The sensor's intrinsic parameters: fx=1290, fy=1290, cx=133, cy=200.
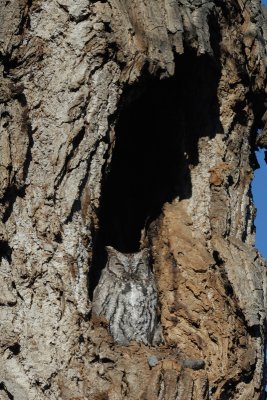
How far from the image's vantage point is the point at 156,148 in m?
6.63

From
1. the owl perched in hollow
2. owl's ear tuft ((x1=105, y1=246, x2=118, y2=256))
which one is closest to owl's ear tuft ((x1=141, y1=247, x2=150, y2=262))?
the owl perched in hollow

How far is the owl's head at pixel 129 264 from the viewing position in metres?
6.31

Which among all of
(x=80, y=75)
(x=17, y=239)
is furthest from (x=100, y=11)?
(x=17, y=239)

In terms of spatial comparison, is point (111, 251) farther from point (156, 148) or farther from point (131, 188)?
point (156, 148)

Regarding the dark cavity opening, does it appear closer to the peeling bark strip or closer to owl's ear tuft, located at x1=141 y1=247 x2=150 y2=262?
the peeling bark strip

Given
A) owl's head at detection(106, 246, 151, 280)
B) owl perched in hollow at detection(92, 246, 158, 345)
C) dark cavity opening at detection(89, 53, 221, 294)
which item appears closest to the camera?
owl perched in hollow at detection(92, 246, 158, 345)

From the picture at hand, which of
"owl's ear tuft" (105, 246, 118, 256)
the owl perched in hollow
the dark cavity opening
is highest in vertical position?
the dark cavity opening

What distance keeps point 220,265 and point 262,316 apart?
328mm

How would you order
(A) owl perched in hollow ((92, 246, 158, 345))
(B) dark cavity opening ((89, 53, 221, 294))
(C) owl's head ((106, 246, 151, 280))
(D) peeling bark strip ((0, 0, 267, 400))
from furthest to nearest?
(B) dark cavity opening ((89, 53, 221, 294))
(C) owl's head ((106, 246, 151, 280))
(A) owl perched in hollow ((92, 246, 158, 345))
(D) peeling bark strip ((0, 0, 267, 400))

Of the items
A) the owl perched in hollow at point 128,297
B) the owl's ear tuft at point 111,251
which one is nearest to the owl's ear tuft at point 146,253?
the owl perched in hollow at point 128,297

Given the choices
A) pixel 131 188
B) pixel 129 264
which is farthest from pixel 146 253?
pixel 131 188

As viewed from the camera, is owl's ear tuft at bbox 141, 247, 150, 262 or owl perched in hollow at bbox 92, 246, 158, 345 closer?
owl perched in hollow at bbox 92, 246, 158, 345

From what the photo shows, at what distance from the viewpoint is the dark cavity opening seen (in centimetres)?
646

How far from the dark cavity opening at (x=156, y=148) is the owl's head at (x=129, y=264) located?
0.06m
